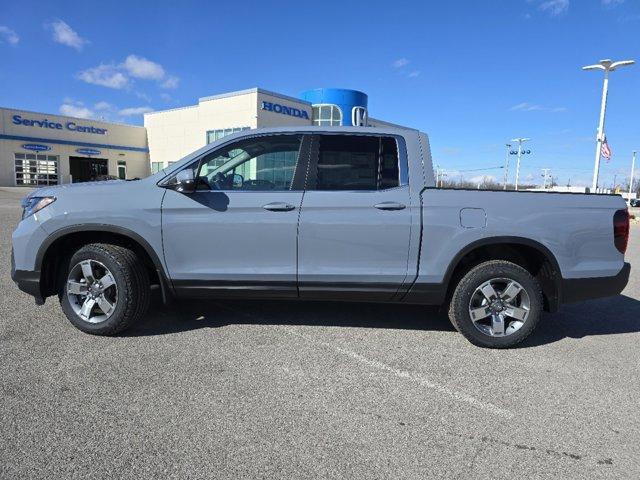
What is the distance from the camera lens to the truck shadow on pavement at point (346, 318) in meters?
4.36

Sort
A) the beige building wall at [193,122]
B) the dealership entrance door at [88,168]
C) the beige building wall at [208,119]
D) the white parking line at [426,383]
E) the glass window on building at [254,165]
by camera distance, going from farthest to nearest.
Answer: the dealership entrance door at [88,168], the beige building wall at [193,122], the beige building wall at [208,119], the glass window on building at [254,165], the white parking line at [426,383]

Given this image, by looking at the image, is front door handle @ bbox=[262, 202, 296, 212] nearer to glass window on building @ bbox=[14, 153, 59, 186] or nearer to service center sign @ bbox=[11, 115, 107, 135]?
service center sign @ bbox=[11, 115, 107, 135]

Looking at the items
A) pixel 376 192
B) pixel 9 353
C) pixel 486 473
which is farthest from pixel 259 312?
pixel 486 473

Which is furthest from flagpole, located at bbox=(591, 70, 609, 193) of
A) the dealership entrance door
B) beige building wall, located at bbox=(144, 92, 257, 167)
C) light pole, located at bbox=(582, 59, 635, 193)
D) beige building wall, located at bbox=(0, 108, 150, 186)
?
the dealership entrance door

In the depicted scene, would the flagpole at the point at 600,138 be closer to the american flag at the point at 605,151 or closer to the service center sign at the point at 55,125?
the american flag at the point at 605,151

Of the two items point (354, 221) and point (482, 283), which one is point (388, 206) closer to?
Answer: point (354, 221)

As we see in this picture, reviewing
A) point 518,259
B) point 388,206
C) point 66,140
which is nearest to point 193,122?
point 66,140

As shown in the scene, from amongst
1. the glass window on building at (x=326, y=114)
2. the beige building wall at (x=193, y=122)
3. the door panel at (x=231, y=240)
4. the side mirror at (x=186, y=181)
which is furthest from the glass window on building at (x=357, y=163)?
the glass window on building at (x=326, y=114)

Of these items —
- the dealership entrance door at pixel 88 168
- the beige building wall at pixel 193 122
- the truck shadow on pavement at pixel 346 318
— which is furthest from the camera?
the dealership entrance door at pixel 88 168

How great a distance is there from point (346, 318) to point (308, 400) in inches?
69.0

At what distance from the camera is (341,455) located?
7.88 feet

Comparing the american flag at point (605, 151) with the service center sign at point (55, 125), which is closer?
the american flag at point (605, 151)

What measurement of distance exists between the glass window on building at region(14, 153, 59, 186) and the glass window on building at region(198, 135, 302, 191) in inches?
1665

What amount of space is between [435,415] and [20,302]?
4.54 meters
